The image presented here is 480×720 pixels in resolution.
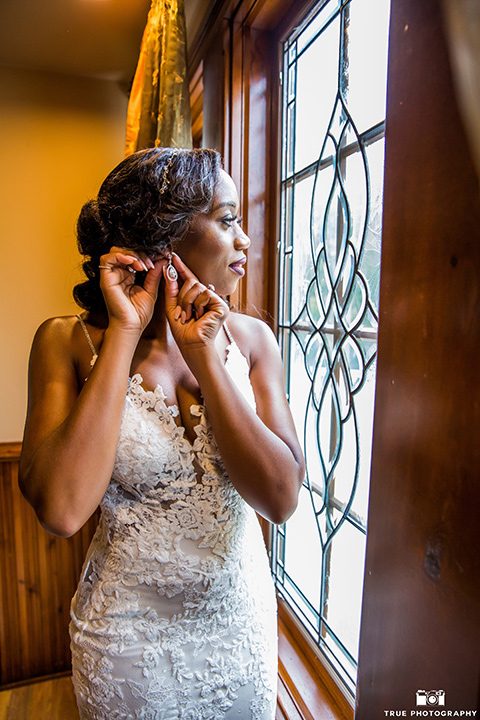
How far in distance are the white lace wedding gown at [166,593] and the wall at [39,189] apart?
1513mm

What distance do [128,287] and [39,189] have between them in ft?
5.35

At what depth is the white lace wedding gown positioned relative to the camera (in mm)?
875

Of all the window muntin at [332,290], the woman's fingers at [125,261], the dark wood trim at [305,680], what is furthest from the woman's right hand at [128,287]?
the dark wood trim at [305,680]

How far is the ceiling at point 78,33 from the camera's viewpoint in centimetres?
170

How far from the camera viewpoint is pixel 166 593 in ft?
2.94

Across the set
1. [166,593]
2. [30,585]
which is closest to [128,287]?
[166,593]

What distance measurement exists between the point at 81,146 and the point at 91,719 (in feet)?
7.60

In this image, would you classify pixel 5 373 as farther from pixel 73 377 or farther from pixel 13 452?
pixel 73 377

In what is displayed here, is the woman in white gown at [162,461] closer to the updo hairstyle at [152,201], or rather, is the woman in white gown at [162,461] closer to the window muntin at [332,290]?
the updo hairstyle at [152,201]

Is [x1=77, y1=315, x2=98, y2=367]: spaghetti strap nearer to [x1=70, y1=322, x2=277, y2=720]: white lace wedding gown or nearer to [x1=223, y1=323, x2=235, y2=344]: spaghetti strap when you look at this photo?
[x1=70, y1=322, x2=277, y2=720]: white lace wedding gown

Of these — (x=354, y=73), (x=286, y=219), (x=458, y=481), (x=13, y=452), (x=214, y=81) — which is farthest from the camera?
(x=13, y=452)

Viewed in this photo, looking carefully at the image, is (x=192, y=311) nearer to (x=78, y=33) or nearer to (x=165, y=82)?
(x=165, y=82)

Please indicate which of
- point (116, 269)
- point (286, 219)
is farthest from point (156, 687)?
point (286, 219)

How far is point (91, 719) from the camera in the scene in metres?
0.91
